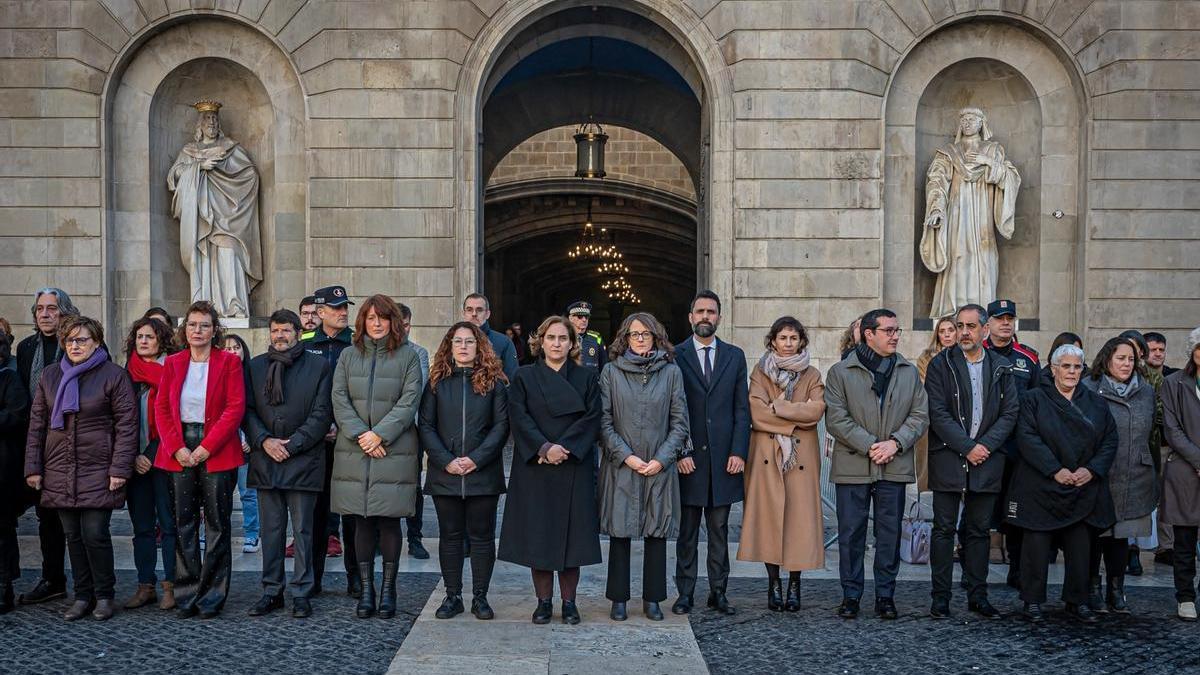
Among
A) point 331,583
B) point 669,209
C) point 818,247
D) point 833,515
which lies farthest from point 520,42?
point 669,209

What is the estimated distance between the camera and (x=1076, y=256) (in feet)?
44.0

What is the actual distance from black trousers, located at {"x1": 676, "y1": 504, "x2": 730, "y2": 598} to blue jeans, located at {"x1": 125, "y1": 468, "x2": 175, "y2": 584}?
11.0 ft

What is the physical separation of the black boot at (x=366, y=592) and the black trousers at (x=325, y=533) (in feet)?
1.72

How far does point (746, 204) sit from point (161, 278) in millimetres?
7323

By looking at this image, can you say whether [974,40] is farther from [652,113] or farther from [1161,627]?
[1161,627]

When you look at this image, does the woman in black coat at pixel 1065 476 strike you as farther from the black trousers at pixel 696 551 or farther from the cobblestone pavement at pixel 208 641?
the cobblestone pavement at pixel 208 641

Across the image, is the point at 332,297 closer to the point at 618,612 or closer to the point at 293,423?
the point at 293,423

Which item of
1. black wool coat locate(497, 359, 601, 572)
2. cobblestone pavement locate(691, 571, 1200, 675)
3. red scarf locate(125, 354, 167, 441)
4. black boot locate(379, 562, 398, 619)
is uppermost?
red scarf locate(125, 354, 167, 441)

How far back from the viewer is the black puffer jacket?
→ 275 inches

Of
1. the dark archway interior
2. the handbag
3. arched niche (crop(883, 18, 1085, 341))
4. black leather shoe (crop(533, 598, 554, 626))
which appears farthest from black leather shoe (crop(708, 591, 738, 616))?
the dark archway interior

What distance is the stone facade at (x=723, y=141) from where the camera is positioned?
13.0 metres

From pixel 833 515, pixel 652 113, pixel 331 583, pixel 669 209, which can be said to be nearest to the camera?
pixel 331 583

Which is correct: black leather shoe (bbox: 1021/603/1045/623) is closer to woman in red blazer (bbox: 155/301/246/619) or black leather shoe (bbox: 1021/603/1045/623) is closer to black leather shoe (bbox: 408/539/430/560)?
black leather shoe (bbox: 408/539/430/560)

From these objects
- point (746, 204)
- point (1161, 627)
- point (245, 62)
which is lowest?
point (1161, 627)
